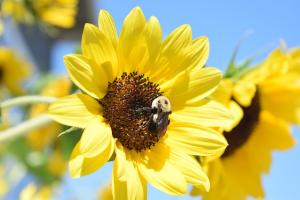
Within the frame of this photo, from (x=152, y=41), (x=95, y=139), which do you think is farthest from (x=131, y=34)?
(x=95, y=139)

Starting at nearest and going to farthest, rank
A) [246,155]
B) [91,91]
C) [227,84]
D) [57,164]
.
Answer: [91,91]
[227,84]
[246,155]
[57,164]

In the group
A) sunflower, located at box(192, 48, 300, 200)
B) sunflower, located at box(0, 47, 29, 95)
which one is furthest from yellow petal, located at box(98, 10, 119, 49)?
sunflower, located at box(0, 47, 29, 95)

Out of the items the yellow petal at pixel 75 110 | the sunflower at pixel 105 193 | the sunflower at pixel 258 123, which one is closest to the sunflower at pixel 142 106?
the yellow petal at pixel 75 110

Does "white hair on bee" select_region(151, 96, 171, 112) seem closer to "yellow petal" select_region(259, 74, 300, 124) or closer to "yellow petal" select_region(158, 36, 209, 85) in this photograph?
"yellow petal" select_region(158, 36, 209, 85)

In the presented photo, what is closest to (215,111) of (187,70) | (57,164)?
(187,70)

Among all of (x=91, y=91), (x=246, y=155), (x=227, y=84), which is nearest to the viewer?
(x=91, y=91)

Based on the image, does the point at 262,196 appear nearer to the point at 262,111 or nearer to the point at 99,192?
the point at 262,111

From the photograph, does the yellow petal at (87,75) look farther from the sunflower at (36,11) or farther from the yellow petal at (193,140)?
the sunflower at (36,11)

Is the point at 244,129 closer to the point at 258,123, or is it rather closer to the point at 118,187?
the point at 258,123
